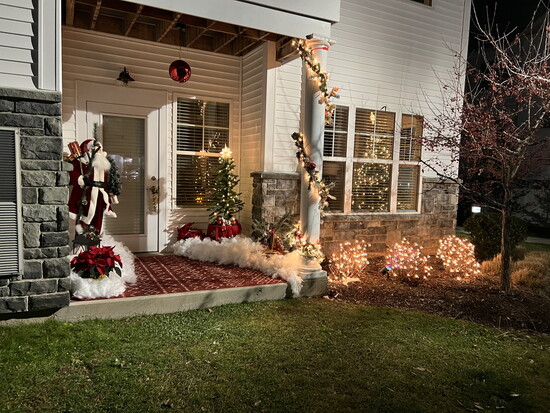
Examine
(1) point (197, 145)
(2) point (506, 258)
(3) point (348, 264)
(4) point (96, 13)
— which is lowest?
(3) point (348, 264)

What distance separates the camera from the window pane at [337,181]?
762cm

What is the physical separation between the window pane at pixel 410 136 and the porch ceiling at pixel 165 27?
3185 mm

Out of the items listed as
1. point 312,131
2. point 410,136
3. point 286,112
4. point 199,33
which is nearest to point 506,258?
point 410,136

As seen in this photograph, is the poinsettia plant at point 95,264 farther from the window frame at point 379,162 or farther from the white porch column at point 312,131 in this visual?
the window frame at point 379,162

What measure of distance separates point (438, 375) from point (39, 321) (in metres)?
3.75

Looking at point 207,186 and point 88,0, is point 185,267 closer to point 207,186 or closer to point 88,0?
point 207,186

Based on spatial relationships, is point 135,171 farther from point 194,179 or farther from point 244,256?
point 244,256

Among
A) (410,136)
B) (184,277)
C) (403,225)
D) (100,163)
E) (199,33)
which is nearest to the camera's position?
(100,163)

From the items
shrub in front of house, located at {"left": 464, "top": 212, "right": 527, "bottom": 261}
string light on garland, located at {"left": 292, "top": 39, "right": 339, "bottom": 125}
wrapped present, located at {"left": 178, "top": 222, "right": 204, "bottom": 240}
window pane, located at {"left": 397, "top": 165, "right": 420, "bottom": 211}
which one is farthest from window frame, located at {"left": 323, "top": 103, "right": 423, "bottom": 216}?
wrapped present, located at {"left": 178, "top": 222, "right": 204, "bottom": 240}

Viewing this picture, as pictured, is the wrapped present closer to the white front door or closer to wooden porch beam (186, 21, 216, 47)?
the white front door

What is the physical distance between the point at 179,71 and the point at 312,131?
2.40 m

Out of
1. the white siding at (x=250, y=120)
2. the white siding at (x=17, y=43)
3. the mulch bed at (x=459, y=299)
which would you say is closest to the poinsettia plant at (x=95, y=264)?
the white siding at (x=17, y=43)

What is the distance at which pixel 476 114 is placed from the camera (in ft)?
20.8

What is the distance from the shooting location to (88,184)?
15.8 ft
